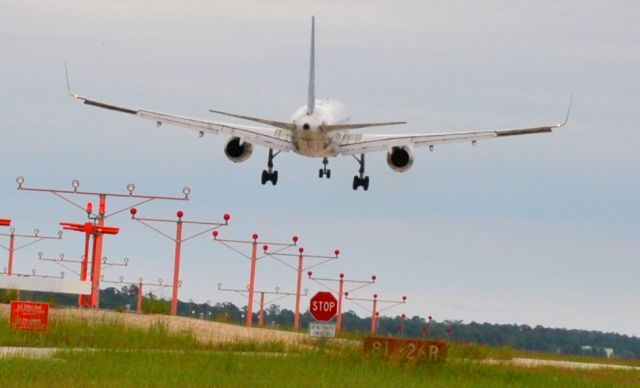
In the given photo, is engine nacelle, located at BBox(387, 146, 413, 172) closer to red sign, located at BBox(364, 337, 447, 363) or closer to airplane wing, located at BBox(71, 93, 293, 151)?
airplane wing, located at BBox(71, 93, 293, 151)

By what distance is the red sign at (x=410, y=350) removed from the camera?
51062 millimetres

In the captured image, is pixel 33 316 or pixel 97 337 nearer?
pixel 33 316

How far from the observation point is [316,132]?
73.6m

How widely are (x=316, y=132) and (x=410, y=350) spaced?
23.5 m

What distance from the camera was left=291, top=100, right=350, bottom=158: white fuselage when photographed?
7350cm

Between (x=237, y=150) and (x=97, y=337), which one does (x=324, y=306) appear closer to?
(x=97, y=337)

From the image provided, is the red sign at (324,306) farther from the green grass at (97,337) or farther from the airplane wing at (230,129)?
the airplane wing at (230,129)

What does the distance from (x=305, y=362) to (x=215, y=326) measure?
18201mm

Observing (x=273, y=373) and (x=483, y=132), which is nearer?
(x=273, y=373)

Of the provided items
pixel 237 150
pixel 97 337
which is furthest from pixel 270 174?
pixel 97 337

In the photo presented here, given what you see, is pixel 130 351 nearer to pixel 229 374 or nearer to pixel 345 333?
pixel 229 374

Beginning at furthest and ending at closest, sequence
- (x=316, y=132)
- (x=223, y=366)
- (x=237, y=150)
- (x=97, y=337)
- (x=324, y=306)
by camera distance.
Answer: (x=237, y=150), (x=316, y=132), (x=97, y=337), (x=324, y=306), (x=223, y=366)

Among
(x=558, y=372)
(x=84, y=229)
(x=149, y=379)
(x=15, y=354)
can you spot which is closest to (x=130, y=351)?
(x=15, y=354)

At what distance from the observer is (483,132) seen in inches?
3142
